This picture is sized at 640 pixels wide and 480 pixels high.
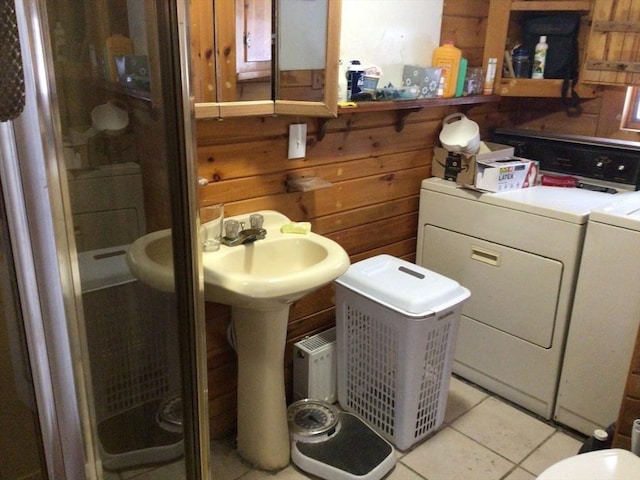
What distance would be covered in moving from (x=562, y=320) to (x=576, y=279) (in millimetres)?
170

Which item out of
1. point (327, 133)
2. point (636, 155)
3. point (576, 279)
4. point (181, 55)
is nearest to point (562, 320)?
point (576, 279)

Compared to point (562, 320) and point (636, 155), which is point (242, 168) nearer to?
point (562, 320)

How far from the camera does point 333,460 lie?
1908 mm

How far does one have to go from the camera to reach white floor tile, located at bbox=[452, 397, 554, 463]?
6.89 feet

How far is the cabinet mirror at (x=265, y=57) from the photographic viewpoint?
167cm

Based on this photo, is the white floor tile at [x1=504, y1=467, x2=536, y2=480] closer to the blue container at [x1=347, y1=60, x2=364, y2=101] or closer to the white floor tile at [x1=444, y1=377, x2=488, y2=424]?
the white floor tile at [x1=444, y1=377, x2=488, y2=424]

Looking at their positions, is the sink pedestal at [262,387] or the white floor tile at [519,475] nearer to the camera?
the sink pedestal at [262,387]

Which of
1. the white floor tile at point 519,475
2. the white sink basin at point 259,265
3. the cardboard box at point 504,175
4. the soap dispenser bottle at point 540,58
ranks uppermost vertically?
the soap dispenser bottle at point 540,58

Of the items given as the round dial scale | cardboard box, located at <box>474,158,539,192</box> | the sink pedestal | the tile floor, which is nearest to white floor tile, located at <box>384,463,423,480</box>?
the tile floor

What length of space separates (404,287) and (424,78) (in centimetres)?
86

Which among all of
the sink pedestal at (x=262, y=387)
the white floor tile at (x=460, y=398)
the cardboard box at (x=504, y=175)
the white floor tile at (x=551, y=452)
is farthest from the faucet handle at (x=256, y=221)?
the white floor tile at (x=551, y=452)

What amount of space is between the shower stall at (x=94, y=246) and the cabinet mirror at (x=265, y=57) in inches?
27.9

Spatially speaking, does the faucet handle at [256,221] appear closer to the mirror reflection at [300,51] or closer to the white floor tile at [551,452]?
the mirror reflection at [300,51]

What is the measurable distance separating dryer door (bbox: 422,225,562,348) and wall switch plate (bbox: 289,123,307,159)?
2.59 ft
